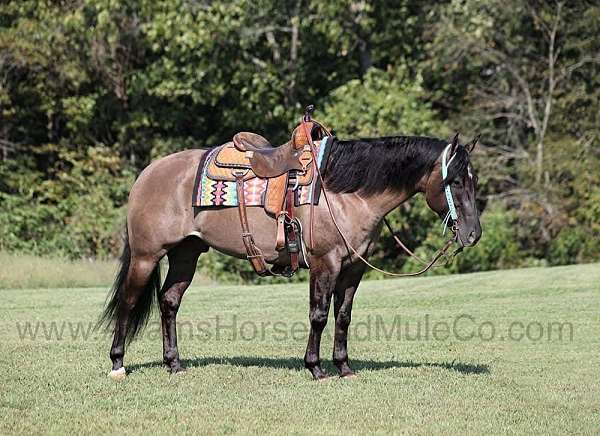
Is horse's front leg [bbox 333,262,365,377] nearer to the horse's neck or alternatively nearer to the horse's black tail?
the horse's neck

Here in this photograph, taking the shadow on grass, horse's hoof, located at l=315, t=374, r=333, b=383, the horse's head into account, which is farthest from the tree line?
the horse's head

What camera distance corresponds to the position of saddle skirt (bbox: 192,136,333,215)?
7785mm

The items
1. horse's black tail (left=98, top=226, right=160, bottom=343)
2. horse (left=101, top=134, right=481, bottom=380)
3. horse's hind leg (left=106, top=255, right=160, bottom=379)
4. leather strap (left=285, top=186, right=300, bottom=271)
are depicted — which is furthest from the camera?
horse's black tail (left=98, top=226, right=160, bottom=343)

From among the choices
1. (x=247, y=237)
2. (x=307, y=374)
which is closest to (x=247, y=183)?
(x=247, y=237)

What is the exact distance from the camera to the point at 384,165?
25.2 feet

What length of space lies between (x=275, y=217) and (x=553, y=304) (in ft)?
21.8

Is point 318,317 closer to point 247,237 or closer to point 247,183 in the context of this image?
point 247,237

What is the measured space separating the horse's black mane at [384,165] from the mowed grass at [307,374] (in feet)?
4.99

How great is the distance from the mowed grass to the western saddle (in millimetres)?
1006

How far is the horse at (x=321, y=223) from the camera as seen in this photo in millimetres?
7527

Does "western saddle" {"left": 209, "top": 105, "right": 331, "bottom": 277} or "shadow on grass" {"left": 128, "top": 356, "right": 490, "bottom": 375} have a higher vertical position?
"western saddle" {"left": 209, "top": 105, "right": 331, "bottom": 277}

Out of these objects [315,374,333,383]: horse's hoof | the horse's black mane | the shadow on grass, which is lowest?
the shadow on grass

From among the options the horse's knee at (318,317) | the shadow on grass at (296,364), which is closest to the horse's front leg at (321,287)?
the horse's knee at (318,317)

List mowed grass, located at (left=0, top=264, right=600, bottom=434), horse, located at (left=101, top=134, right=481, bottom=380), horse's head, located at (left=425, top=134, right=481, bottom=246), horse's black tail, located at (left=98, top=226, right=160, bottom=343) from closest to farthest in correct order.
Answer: mowed grass, located at (left=0, top=264, right=600, bottom=434)
horse's head, located at (left=425, top=134, right=481, bottom=246)
horse, located at (left=101, top=134, right=481, bottom=380)
horse's black tail, located at (left=98, top=226, right=160, bottom=343)
